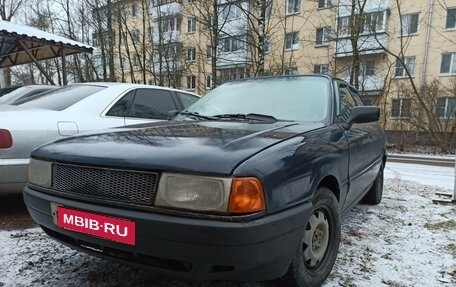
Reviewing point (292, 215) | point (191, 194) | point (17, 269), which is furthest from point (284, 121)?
point (17, 269)

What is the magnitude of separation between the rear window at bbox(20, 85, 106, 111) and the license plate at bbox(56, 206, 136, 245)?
2180mm

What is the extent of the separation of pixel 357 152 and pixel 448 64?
81.8 ft

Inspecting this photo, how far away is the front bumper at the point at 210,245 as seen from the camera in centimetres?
164

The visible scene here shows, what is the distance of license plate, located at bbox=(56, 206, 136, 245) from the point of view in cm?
178

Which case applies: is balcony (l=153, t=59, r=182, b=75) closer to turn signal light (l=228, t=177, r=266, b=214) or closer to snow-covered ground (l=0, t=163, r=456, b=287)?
snow-covered ground (l=0, t=163, r=456, b=287)

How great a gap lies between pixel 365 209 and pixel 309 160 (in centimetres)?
273

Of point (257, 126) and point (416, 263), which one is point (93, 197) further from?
point (416, 263)

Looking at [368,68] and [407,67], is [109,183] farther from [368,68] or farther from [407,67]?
[407,67]

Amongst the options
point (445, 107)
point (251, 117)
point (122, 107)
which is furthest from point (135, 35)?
point (251, 117)

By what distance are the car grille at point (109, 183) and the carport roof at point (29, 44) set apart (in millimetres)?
7526

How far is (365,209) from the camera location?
444cm

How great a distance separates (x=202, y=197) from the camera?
67.1 inches

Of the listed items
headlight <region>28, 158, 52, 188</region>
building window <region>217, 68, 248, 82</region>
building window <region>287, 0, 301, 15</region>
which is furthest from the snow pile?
building window <region>287, 0, 301, 15</region>

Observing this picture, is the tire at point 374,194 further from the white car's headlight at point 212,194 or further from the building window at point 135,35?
the building window at point 135,35
